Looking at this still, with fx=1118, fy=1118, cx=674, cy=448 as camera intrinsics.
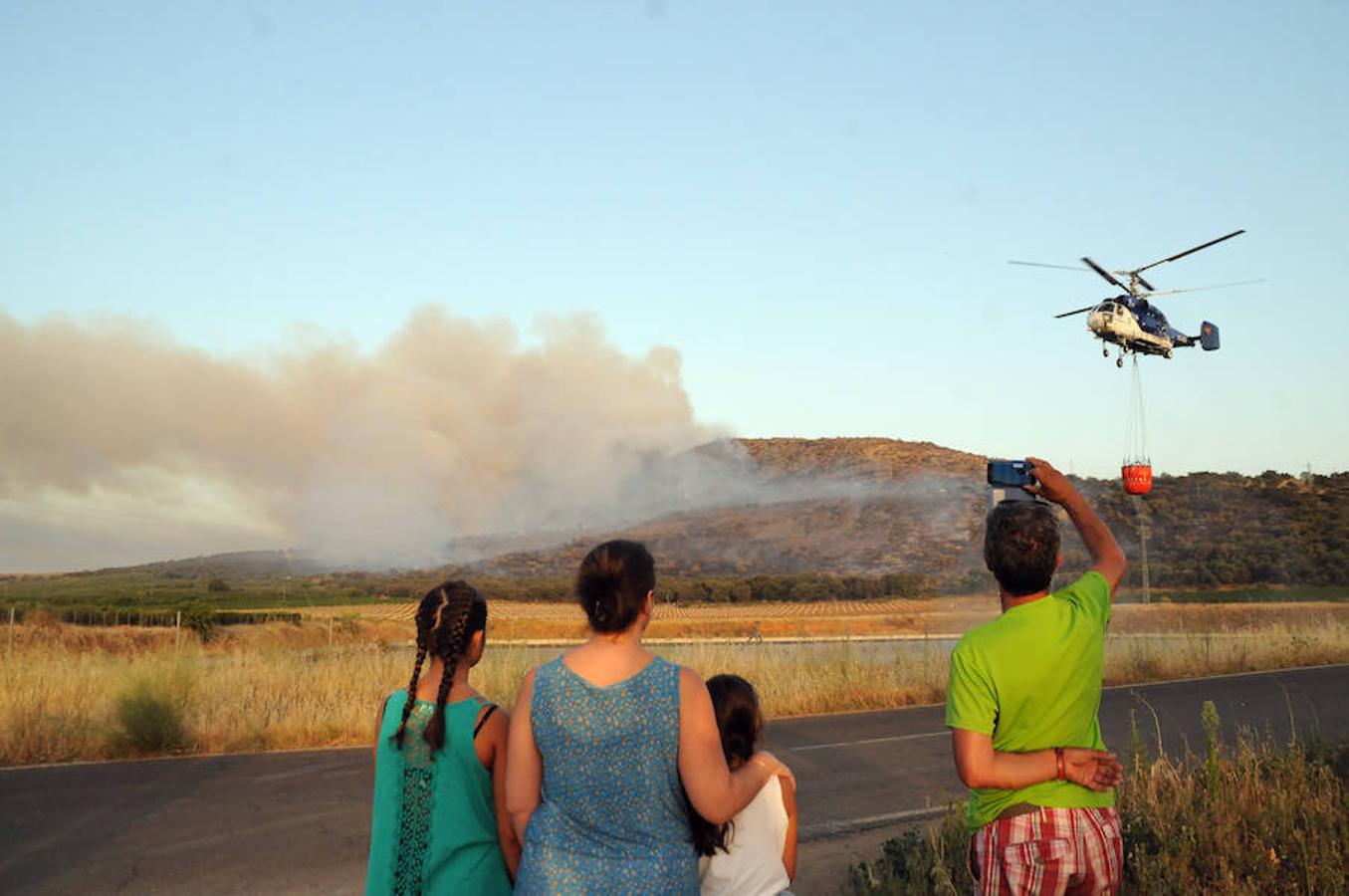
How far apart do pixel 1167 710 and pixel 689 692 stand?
15437 mm

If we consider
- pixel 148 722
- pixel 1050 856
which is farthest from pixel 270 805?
pixel 1050 856

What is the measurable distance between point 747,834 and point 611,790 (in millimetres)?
552

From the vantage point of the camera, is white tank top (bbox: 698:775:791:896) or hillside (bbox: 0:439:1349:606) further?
hillside (bbox: 0:439:1349:606)

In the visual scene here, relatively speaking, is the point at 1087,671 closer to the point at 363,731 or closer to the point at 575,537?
the point at 363,731

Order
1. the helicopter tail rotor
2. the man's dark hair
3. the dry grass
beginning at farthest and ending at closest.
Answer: the helicopter tail rotor → the dry grass → the man's dark hair

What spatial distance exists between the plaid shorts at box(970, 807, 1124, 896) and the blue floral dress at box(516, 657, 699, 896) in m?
0.96

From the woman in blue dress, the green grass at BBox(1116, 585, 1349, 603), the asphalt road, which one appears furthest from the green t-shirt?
the green grass at BBox(1116, 585, 1349, 603)

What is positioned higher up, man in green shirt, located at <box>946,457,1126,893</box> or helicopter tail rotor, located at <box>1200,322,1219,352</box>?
helicopter tail rotor, located at <box>1200,322,1219,352</box>

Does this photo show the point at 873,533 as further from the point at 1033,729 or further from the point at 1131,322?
the point at 1033,729

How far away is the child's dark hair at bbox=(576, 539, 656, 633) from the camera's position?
126 inches

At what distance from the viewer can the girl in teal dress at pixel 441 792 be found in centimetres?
343

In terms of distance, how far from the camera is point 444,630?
356cm

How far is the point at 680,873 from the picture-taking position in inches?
124

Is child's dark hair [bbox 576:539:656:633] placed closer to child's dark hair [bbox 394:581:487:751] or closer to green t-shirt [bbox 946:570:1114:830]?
child's dark hair [bbox 394:581:487:751]
